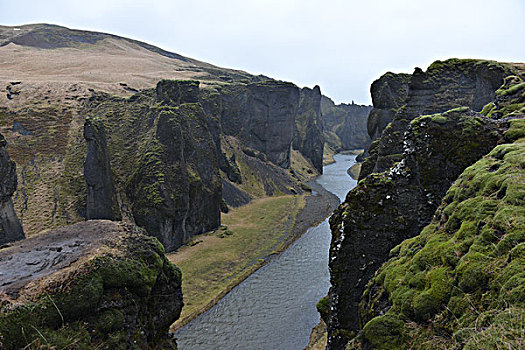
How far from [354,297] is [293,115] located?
413 ft

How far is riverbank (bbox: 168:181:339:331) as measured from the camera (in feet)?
140

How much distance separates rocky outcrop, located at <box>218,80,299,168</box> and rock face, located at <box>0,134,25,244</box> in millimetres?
84999

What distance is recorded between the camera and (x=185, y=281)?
146ft

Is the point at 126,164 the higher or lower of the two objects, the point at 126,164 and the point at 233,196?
the higher

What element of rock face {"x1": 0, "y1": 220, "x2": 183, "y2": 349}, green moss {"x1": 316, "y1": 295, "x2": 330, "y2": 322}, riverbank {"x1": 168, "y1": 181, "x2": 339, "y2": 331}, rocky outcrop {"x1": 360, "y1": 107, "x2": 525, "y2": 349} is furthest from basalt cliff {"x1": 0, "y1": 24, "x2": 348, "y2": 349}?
rocky outcrop {"x1": 360, "y1": 107, "x2": 525, "y2": 349}

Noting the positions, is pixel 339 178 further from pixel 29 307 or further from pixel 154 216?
pixel 29 307

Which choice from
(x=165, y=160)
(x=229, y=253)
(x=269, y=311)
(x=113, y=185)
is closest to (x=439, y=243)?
(x=269, y=311)

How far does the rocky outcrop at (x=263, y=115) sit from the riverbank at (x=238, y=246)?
127 ft

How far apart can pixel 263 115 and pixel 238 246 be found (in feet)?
268

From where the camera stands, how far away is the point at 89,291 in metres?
15.2

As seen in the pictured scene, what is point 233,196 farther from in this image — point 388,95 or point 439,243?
point 439,243

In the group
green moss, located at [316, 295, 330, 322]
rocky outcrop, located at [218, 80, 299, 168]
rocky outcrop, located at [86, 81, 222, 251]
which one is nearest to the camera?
green moss, located at [316, 295, 330, 322]

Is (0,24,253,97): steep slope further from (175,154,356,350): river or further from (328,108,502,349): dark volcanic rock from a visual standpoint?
(328,108,502,349): dark volcanic rock

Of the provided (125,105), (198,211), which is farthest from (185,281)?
(125,105)
